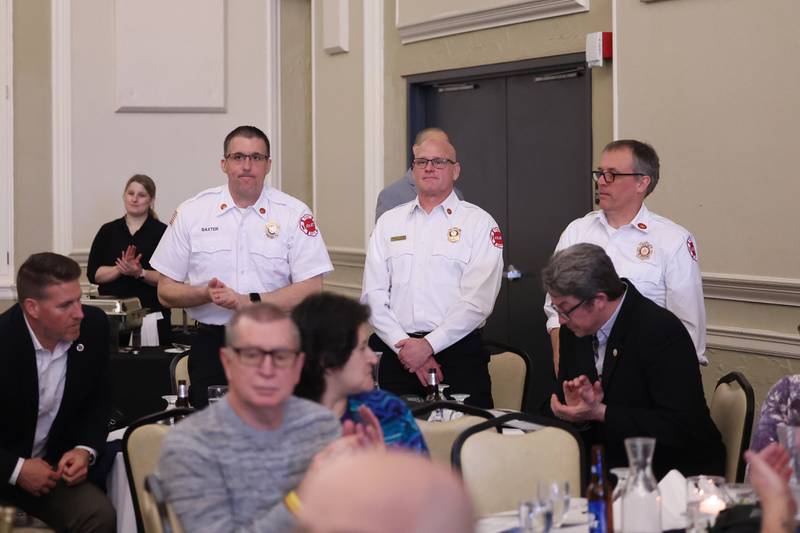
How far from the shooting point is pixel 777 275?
5289 millimetres

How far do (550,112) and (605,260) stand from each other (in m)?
3.22

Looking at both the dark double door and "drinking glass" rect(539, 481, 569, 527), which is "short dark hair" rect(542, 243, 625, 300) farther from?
the dark double door

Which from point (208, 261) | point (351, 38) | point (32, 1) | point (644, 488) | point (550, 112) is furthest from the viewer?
point (32, 1)

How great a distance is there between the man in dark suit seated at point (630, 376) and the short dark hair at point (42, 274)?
5.51 feet

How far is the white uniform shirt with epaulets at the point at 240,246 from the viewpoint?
16.8 ft

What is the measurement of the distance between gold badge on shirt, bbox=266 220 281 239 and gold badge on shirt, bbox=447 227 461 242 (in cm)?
78

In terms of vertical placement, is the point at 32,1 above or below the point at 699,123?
above

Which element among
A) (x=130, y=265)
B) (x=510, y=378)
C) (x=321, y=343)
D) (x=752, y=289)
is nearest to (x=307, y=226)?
(x=510, y=378)

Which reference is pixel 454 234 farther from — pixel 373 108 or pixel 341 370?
pixel 373 108

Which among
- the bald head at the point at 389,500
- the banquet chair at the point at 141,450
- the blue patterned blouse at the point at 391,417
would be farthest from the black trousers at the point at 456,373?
the bald head at the point at 389,500

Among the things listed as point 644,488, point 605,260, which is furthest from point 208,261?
point 644,488

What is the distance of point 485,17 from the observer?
276 inches

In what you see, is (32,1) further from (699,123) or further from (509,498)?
(509,498)

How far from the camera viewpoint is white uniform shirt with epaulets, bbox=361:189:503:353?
5168 millimetres
